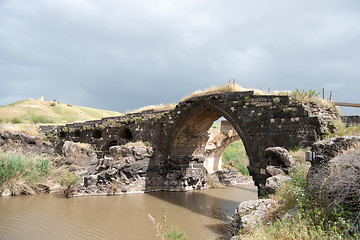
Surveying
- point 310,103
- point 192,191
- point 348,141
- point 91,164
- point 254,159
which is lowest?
point 192,191

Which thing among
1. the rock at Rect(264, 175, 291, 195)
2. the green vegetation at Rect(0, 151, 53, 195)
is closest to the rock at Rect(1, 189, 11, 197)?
the green vegetation at Rect(0, 151, 53, 195)

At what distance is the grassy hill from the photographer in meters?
34.5

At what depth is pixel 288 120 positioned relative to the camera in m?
9.40

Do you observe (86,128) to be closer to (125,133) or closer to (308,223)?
(125,133)

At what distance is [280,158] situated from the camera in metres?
7.06

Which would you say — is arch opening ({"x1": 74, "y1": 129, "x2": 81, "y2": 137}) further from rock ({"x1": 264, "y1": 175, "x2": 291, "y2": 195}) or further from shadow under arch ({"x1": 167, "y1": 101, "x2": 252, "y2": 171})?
rock ({"x1": 264, "y1": 175, "x2": 291, "y2": 195})

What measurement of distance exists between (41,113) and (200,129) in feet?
115

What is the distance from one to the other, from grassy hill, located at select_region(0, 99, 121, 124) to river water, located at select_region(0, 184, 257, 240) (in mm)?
23865

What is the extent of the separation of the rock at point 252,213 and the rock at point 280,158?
7.03 ft

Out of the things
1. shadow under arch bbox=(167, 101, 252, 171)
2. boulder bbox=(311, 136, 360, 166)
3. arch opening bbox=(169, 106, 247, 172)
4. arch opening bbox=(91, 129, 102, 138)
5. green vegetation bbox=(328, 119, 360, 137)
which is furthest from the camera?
arch opening bbox=(91, 129, 102, 138)

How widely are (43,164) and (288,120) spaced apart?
1102cm

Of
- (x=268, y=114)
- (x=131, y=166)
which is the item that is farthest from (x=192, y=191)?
(x=268, y=114)

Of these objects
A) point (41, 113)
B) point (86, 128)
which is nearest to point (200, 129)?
point (86, 128)

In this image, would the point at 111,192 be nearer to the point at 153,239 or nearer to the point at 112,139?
the point at 112,139
